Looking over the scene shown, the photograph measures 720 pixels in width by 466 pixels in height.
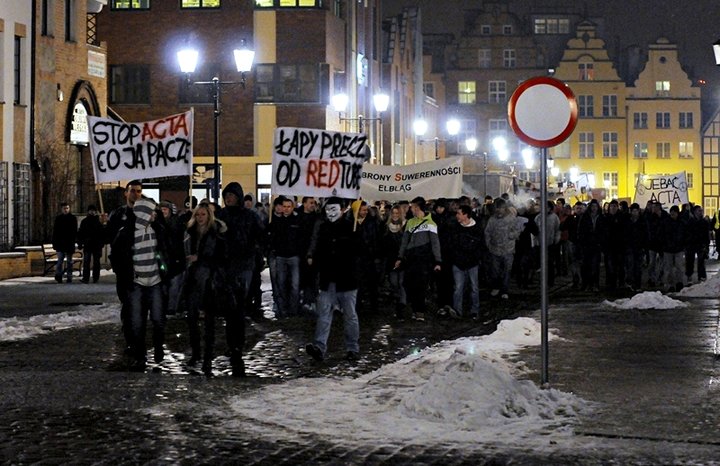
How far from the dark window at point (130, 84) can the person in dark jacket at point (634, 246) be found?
29888 mm

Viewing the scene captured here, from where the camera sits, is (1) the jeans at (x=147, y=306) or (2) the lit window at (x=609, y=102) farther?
(2) the lit window at (x=609, y=102)

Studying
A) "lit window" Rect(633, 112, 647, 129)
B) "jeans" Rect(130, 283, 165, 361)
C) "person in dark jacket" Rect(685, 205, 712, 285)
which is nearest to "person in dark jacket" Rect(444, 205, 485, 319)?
"jeans" Rect(130, 283, 165, 361)

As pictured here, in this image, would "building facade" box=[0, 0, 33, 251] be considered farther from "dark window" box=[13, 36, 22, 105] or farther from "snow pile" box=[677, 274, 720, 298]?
"snow pile" box=[677, 274, 720, 298]

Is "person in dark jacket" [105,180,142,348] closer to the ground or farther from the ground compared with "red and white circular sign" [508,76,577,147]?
closer to the ground

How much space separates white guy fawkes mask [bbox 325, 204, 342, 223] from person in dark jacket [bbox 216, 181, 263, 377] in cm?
100

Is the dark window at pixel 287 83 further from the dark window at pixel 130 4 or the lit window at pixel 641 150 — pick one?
the lit window at pixel 641 150

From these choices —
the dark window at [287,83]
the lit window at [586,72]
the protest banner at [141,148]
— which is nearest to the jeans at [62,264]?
the protest banner at [141,148]

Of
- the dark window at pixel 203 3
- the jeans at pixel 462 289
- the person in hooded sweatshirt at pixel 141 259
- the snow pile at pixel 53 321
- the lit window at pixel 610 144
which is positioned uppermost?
the dark window at pixel 203 3

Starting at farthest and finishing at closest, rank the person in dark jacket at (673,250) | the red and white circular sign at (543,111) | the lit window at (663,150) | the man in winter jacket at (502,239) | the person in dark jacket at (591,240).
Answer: the lit window at (663,150) < the person in dark jacket at (591,240) < the person in dark jacket at (673,250) < the man in winter jacket at (502,239) < the red and white circular sign at (543,111)

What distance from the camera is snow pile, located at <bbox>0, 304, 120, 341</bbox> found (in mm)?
17906

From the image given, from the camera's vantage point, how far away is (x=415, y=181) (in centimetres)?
3002

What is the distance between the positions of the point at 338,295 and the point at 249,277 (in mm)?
4061

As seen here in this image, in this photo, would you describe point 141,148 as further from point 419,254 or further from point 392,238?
point 392,238

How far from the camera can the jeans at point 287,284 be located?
68.0 feet
